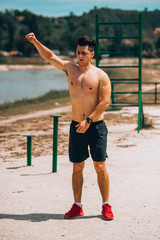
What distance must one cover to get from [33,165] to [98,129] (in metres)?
2.83

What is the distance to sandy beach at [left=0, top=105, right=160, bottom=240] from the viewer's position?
384 cm

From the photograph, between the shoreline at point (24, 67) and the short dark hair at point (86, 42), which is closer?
the short dark hair at point (86, 42)

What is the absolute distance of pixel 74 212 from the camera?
421cm

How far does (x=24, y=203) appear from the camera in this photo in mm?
4699

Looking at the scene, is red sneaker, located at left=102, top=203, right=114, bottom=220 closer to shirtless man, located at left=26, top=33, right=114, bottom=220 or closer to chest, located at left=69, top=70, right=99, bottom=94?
shirtless man, located at left=26, top=33, right=114, bottom=220

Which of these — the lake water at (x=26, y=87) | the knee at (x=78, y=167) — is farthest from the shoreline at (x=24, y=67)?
the knee at (x=78, y=167)

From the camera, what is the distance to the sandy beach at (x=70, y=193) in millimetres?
3844

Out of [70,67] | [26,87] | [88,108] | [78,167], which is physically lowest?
[26,87]

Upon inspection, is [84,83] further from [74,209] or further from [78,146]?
[74,209]

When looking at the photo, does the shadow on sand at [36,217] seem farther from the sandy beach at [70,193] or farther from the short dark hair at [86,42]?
the short dark hair at [86,42]

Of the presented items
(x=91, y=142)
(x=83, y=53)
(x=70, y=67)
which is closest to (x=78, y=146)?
(x=91, y=142)

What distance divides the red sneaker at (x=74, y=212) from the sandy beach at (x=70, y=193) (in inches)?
2.8

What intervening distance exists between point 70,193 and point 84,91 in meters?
1.63

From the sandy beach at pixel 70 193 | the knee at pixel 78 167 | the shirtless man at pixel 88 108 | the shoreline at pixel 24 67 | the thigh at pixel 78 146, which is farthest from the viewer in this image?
the shoreline at pixel 24 67
